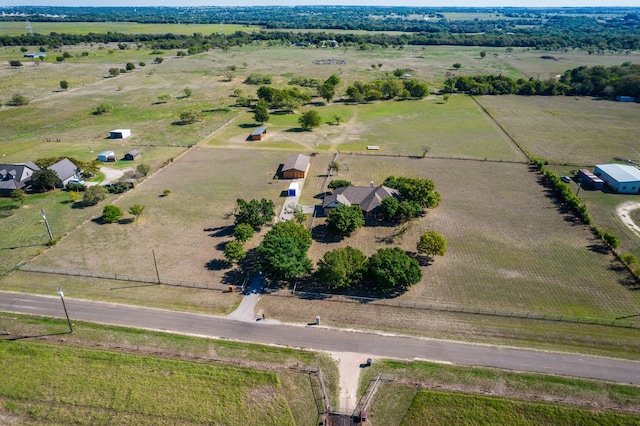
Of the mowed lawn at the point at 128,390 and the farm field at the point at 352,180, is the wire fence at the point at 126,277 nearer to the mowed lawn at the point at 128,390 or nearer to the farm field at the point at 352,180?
the farm field at the point at 352,180

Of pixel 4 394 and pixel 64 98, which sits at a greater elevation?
pixel 64 98

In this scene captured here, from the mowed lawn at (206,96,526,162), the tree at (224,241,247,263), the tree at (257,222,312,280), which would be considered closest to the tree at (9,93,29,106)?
the mowed lawn at (206,96,526,162)

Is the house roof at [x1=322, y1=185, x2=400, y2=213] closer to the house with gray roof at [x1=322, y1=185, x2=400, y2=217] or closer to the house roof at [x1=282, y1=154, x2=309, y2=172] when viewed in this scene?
the house with gray roof at [x1=322, y1=185, x2=400, y2=217]

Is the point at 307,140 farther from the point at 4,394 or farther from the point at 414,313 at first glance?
the point at 4,394

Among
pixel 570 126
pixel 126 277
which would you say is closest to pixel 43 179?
pixel 126 277

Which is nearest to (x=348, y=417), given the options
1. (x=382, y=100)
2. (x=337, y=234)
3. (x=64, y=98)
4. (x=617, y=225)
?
(x=337, y=234)

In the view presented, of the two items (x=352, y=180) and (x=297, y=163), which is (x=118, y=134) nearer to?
(x=297, y=163)

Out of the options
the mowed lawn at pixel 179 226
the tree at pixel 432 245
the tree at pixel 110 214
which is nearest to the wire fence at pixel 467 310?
the tree at pixel 432 245
